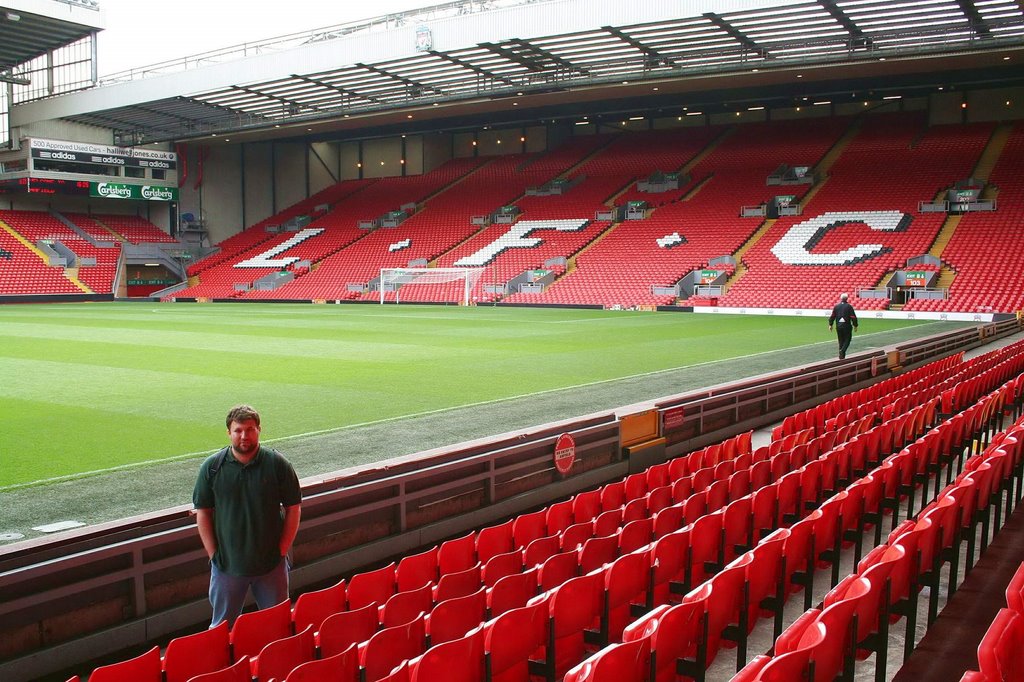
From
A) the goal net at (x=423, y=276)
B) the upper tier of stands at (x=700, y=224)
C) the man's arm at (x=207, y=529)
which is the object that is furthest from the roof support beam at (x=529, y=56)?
the man's arm at (x=207, y=529)

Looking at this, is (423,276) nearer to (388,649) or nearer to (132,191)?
(132,191)

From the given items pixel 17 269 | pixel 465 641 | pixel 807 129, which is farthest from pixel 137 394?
pixel 807 129

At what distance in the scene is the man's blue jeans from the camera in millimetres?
4160

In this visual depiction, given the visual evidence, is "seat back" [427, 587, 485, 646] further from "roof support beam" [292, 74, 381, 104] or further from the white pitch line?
"roof support beam" [292, 74, 381, 104]

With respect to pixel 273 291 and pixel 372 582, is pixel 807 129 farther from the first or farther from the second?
pixel 372 582

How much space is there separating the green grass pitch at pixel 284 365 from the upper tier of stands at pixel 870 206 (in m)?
3.92

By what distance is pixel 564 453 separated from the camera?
8211 millimetres

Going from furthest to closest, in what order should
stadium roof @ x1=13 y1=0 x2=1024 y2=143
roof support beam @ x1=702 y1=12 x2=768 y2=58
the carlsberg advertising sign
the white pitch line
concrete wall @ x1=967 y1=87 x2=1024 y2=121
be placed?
the carlsberg advertising sign < concrete wall @ x1=967 y1=87 x2=1024 y2=121 < roof support beam @ x1=702 y1=12 x2=768 y2=58 < stadium roof @ x1=13 y1=0 x2=1024 y2=143 < the white pitch line

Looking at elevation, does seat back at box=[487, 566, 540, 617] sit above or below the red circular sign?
above

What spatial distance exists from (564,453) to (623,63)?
27.3 m

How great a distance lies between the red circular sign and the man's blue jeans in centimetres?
415

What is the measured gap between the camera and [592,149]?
48719 mm

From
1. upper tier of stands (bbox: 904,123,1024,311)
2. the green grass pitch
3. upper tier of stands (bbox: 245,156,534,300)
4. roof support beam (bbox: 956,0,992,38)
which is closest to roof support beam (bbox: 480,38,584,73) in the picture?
the green grass pitch

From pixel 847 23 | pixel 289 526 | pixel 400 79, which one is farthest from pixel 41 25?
pixel 289 526
